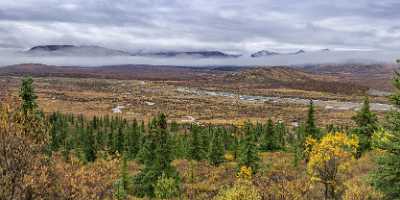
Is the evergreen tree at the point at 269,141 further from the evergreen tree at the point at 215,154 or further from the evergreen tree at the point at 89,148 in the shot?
the evergreen tree at the point at 89,148

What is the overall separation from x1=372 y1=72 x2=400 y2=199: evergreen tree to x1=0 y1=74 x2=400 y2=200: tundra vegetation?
0.19ft

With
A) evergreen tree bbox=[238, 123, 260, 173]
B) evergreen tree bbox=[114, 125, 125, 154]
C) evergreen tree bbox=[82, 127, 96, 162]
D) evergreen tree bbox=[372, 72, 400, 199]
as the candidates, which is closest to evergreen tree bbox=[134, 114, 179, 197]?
evergreen tree bbox=[238, 123, 260, 173]

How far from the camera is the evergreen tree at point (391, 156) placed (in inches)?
1161

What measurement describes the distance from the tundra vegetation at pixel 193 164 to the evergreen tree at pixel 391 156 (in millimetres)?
59

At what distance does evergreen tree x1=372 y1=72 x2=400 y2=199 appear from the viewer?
29.5 m

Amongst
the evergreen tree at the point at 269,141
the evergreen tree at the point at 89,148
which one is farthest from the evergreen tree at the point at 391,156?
the evergreen tree at the point at 89,148

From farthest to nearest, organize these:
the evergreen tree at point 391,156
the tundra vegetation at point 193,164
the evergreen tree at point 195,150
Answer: the evergreen tree at point 195,150 → the evergreen tree at point 391,156 → the tundra vegetation at point 193,164

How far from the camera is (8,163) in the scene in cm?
1697

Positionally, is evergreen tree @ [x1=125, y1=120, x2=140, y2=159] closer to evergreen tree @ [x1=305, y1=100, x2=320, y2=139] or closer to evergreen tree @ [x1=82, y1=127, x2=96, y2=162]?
evergreen tree @ [x1=82, y1=127, x2=96, y2=162]

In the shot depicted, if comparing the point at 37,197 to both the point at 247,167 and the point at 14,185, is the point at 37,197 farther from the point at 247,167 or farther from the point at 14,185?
the point at 247,167

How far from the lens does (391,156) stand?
30.0 metres

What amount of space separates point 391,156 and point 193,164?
4894 centimetres

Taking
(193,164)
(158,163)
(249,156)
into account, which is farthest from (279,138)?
(158,163)

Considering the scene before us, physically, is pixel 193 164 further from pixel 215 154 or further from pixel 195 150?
pixel 215 154
